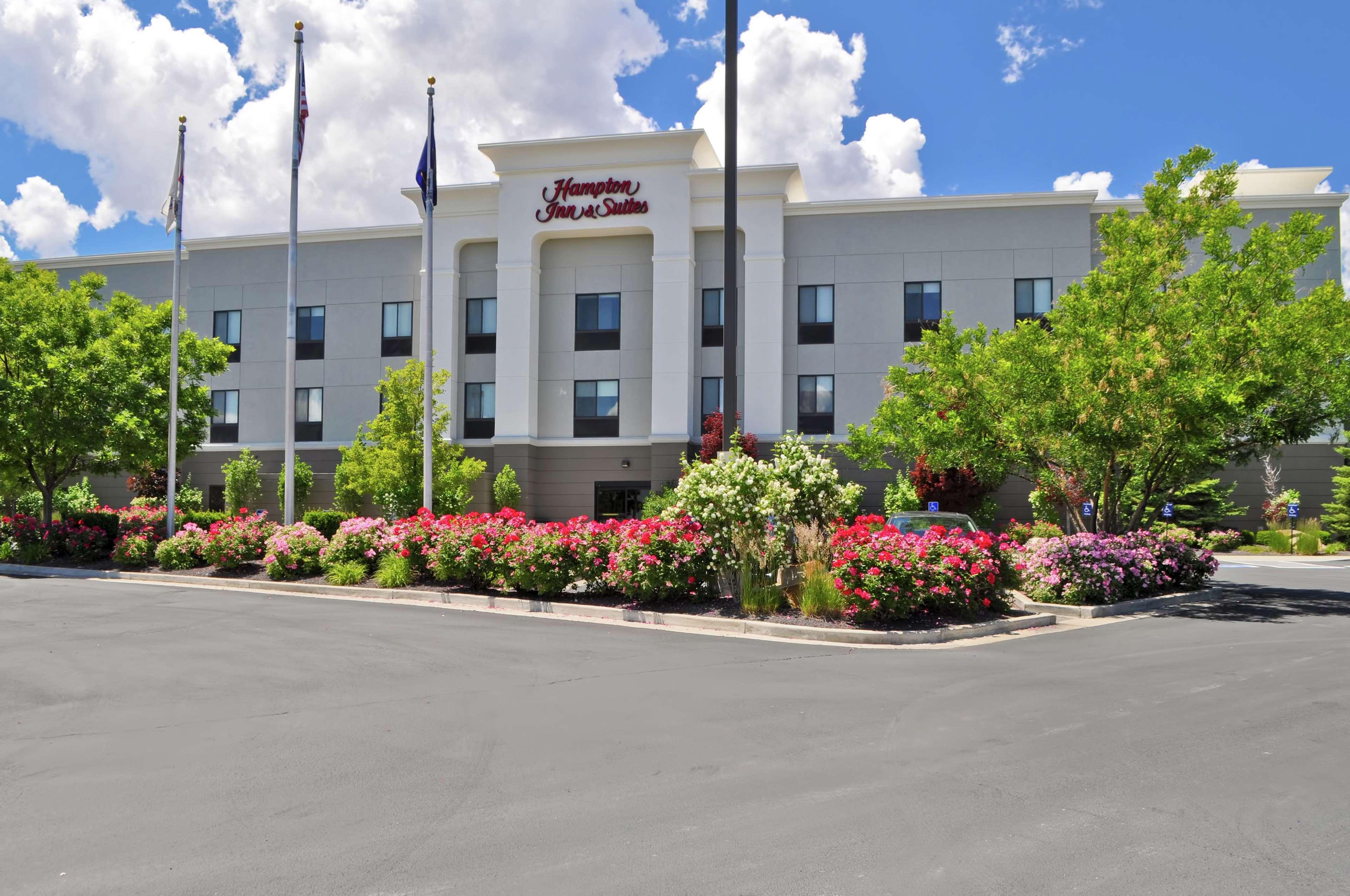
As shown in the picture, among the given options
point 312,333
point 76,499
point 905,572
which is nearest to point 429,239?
point 905,572

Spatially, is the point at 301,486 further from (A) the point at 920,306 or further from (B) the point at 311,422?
(A) the point at 920,306

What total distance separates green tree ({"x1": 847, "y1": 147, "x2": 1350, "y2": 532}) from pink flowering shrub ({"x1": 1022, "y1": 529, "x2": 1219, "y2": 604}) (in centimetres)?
103

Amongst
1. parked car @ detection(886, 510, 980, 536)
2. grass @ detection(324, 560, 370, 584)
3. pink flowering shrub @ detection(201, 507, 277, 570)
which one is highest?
parked car @ detection(886, 510, 980, 536)

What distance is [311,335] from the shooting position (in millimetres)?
38031

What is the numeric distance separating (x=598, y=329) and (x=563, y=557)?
20.9 metres

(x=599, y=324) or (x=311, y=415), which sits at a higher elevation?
(x=599, y=324)

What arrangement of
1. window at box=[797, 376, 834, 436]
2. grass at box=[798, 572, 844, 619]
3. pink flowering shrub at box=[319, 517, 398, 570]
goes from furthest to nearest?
window at box=[797, 376, 834, 436], pink flowering shrub at box=[319, 517, 398, 570], grass at box=[798, 572, 844, 619]

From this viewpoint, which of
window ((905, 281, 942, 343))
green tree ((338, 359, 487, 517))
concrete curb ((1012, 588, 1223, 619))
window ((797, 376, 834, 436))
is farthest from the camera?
window ((797, 376, 834, 436))

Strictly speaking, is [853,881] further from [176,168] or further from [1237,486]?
[1237,486]

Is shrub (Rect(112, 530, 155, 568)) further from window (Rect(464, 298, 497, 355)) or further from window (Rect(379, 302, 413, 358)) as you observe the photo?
window (Rect(464, 298, 497, 355))

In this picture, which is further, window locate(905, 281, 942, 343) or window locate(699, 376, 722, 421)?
window locate(699, 376, 722, 421)

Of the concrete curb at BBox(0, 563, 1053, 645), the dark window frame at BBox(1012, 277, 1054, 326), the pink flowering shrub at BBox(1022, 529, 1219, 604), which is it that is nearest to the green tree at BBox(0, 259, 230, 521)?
the concrete curb at BBox(0, 563, 1053, 645)

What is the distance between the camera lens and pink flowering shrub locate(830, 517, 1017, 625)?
13.5m

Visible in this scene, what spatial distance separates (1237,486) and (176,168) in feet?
119
